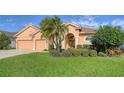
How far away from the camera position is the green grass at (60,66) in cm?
801

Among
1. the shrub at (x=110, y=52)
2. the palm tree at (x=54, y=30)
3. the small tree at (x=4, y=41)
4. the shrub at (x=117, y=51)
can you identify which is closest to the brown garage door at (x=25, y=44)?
the small tree at (x=4, y=41)

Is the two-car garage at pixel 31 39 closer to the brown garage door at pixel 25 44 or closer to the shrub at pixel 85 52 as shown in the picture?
the brown garage door at pixel 25 44

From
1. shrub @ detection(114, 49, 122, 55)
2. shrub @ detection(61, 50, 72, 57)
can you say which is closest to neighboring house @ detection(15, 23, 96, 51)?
shrub @ detection(61, 50, 72, 57)

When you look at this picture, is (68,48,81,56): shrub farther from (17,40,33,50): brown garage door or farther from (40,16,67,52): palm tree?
(17,40,33,50): brown garage door

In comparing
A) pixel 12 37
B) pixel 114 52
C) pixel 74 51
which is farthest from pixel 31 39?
pixel 114 52

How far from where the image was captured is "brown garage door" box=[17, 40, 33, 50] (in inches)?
324

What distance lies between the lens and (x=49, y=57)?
8109mm

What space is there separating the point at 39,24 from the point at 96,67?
5.22 ft

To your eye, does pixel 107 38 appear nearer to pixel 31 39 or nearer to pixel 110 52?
pixel 110 52

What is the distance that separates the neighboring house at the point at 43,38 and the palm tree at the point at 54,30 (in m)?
0.10

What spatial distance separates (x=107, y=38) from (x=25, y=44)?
1.87 m

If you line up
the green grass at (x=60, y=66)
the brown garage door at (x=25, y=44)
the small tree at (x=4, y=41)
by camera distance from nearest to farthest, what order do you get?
the green grass at (x=60, y=66), the small tree at (x=4, y=41), the brown garage door at (x=25, y=44)
